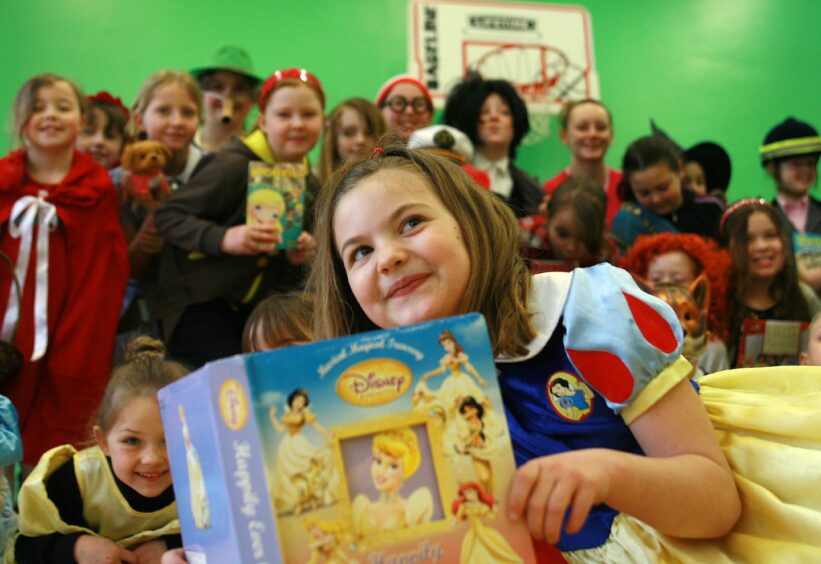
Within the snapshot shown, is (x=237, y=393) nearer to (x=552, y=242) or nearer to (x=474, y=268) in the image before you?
(x=474, y=268)

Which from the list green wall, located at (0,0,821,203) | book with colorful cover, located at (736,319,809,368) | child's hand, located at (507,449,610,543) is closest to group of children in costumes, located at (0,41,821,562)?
child's hand, located at (507,449,610,543)

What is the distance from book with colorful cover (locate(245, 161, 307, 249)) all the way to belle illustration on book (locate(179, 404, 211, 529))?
147cm

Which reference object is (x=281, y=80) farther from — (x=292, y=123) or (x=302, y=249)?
(x=302, y=249)

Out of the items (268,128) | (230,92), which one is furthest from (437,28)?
(268,128)

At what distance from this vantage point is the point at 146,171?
8.64ft

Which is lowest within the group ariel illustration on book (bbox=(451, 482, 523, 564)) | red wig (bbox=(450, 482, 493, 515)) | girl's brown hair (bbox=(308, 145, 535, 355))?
ariel illustration on book (bbox=(451, 482, 523, 564))

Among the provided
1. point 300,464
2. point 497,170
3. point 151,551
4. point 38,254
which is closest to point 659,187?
point 497,170

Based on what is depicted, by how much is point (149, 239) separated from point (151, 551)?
45.9 inches

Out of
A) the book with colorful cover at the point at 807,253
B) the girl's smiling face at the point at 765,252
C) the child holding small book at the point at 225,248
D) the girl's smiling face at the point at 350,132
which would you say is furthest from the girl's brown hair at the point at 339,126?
the book with colorful cover at the point at 807,253

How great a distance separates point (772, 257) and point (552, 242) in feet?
2.37

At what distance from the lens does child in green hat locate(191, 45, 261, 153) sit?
3.27 metres

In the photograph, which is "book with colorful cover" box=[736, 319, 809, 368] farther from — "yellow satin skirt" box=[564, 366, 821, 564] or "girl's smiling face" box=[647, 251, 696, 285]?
"yellow satin skirt" box=[564, 366, 821, 564]

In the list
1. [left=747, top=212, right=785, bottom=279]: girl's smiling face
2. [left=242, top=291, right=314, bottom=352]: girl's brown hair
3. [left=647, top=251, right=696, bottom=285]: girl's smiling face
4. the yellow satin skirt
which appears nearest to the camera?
the yellow satin skirt

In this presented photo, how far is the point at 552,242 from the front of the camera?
9.07 feet
